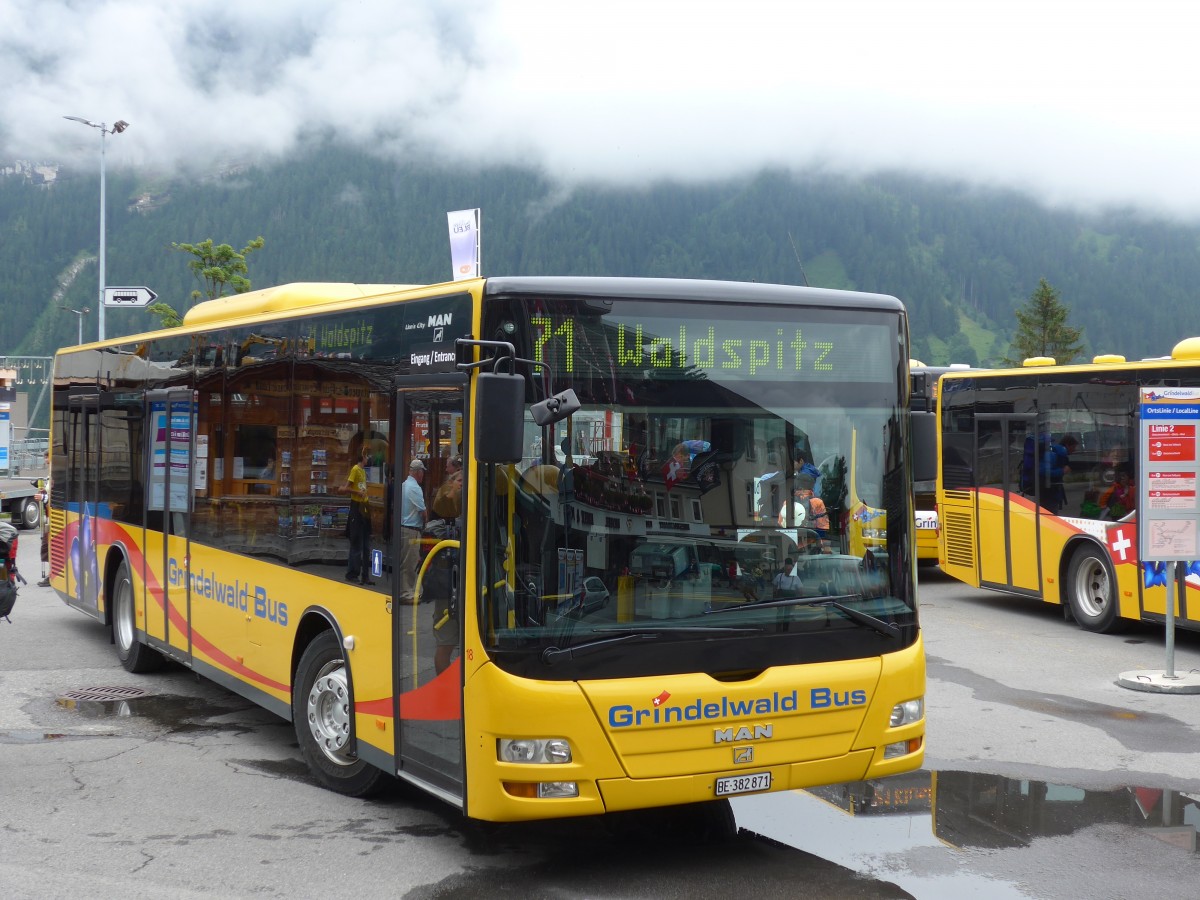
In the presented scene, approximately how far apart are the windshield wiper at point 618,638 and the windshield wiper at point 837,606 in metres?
0.09

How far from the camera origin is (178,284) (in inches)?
6078

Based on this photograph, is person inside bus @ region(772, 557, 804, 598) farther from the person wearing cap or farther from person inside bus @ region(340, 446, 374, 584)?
person inside bus @ region(340, 446, 374, 584)

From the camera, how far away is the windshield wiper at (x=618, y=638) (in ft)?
18.9

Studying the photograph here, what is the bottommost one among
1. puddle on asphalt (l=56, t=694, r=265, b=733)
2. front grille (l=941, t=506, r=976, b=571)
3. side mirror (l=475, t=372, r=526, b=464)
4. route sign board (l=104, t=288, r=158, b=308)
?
puddle on asphalt (l=56, t=694, r=265, b=733)

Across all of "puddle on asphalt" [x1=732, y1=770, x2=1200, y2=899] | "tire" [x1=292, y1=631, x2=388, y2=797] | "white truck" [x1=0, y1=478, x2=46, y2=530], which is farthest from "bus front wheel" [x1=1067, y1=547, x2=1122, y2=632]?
"white truck" [x1=0, y1=478, x2=46, y2=530]

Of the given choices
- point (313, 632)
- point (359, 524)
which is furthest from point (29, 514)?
point (359, 524)

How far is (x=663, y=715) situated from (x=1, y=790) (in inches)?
163

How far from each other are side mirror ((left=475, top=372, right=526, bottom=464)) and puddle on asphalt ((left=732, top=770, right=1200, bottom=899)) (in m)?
2.61

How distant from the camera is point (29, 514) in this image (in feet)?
98.0

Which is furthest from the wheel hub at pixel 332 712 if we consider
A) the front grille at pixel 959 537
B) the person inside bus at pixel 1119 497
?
the front grille at pixel 959 537

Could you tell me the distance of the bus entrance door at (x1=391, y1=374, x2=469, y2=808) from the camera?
6.11 meters

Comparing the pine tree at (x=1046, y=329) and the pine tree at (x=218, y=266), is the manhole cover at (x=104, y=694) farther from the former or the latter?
the pine tree at (x=1046, y=329)

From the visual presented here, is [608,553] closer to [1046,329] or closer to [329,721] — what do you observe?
[329,721]

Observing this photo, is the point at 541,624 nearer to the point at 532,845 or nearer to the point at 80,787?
the point at 532,845
